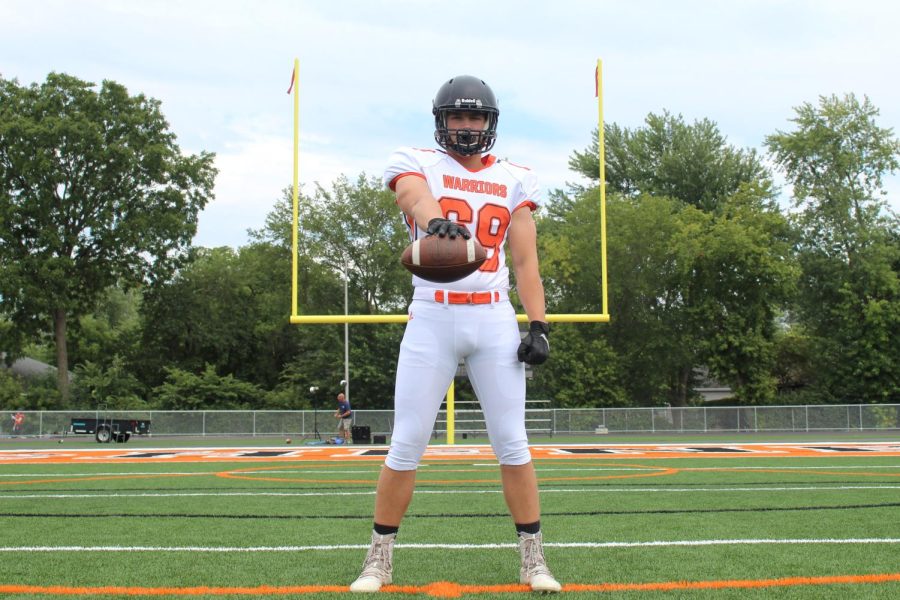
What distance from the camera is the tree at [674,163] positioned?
40906mm

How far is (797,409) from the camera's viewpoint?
25719mm

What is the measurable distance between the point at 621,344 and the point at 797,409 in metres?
9.20

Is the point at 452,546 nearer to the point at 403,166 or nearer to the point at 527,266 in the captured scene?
the point at 527,266

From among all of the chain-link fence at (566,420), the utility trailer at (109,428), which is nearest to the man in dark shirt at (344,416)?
the chain-link fence at (566,420)

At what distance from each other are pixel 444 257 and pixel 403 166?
2.09 ft

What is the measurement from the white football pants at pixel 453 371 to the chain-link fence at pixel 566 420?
2066cm

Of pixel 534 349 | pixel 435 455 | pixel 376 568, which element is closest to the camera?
pixel 376 568

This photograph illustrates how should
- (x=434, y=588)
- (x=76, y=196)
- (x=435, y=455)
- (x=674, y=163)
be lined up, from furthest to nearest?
(x=674, y=163) < (x=76, y=196) < (x=435, y=455) < (x=434, y=588)

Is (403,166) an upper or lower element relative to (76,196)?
lower

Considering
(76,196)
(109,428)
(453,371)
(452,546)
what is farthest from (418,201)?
(76,196)

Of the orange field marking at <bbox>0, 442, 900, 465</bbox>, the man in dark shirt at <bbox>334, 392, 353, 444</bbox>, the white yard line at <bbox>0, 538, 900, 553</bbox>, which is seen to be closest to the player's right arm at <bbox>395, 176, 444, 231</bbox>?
the white yard line at <bbox>0, 538, 900, 553</bbox>

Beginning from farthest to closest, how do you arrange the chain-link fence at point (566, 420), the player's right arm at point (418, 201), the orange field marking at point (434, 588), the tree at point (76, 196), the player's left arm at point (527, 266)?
the tree at point (76, 196), the chain-link fence at point (566, 420), the player's left arm at point (527, 266), the player's right arm at point (418, 201), the orange field marking at point (434, 588)

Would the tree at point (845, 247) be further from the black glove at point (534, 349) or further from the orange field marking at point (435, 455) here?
the black glove at point (534, 349)

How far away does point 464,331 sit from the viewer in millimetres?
3598
